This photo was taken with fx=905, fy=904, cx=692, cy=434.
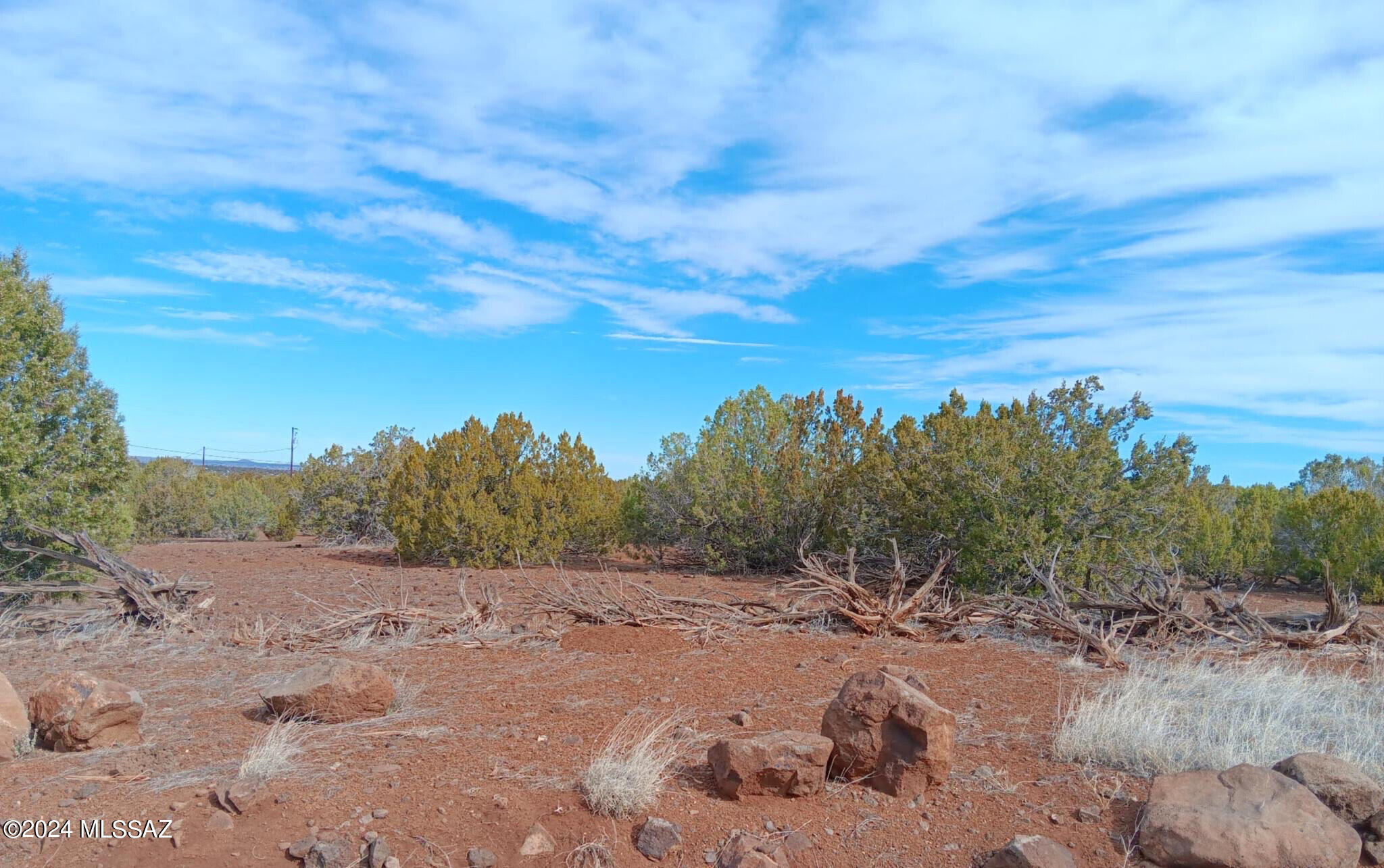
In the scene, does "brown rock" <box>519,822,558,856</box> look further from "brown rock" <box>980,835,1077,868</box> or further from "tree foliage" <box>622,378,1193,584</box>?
"tree foliage" <box>622,378,1193,584</box>

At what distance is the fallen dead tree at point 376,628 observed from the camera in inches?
325

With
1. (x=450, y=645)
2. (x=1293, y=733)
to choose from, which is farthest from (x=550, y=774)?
(x=1293, y=733)

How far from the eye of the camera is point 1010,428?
1221cm

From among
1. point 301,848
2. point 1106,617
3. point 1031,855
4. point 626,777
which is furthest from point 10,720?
point 1106,617

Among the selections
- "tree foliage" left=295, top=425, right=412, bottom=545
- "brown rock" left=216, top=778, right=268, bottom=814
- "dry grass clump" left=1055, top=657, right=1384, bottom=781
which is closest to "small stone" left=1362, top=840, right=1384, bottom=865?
"dry grass clump" left=1055, top=657, right=1384, bottom=781

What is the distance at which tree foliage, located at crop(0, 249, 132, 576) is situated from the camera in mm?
9203

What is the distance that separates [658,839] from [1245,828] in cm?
262

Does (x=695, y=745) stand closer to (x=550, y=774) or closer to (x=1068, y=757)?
(x=550, y=774)

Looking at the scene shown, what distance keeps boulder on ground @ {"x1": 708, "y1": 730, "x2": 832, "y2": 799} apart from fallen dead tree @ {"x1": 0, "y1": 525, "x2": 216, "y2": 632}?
22.1 ft

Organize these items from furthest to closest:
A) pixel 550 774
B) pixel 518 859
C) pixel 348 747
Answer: pixel 348 747 → pixel 550 774 → pixel 518 859

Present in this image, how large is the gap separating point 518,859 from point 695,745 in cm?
143

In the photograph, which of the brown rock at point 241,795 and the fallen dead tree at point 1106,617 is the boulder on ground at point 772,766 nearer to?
the brown rock at point 241,795

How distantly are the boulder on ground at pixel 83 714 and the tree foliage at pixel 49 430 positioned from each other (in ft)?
16.6

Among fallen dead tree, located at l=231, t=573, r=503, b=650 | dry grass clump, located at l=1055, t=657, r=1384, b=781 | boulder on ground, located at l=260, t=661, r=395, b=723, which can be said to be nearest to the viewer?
dry grass clump, located at l=1055, t=657, r=1384, b=781
